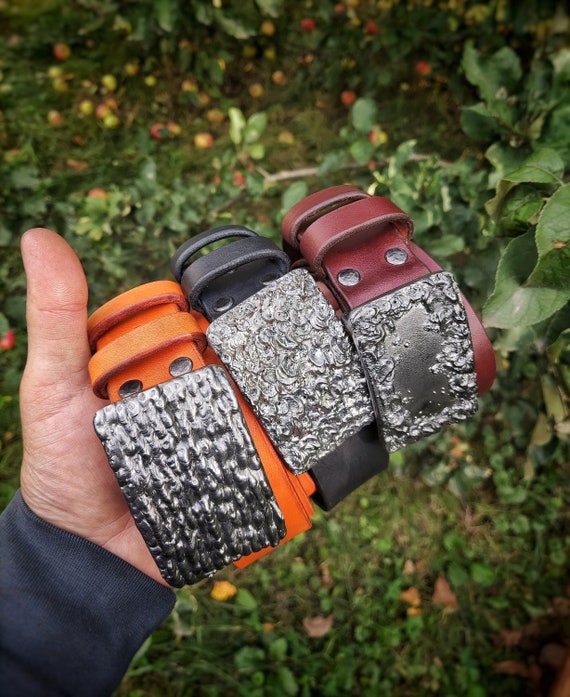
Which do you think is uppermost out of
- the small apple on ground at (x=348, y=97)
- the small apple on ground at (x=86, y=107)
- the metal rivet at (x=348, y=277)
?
the metal rivet at (x=348, y=277)

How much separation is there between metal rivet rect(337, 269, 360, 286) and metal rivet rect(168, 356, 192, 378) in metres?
0.37

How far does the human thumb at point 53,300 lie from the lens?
114 centimetres

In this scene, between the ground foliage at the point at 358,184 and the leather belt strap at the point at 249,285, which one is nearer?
the leather belt strap at the point at 249,285

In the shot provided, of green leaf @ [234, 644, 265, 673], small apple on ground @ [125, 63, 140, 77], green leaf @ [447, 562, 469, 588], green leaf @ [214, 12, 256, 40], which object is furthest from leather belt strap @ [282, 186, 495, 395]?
small apple on ground @ [125, 63, 140, 77]

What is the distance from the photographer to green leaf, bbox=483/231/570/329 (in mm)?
1044

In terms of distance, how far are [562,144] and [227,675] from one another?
84.2 inches

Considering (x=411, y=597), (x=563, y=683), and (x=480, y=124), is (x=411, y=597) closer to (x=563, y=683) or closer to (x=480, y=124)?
(x=563, y=683)

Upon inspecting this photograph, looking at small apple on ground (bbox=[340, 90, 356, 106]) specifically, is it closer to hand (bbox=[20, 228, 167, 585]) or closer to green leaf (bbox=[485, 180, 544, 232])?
green leaf (bbox=[485, 180, 544, 232])

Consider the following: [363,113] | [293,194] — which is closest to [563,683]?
[293,194]

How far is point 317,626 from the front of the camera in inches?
81.7

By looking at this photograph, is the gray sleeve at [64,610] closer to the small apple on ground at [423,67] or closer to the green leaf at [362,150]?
the green leaf at [362,150]

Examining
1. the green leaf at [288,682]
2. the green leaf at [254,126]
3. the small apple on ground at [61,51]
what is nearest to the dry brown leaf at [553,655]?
the green leaf at [288,682]

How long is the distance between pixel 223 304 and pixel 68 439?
51 cm

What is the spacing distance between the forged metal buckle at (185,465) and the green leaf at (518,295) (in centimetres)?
58
